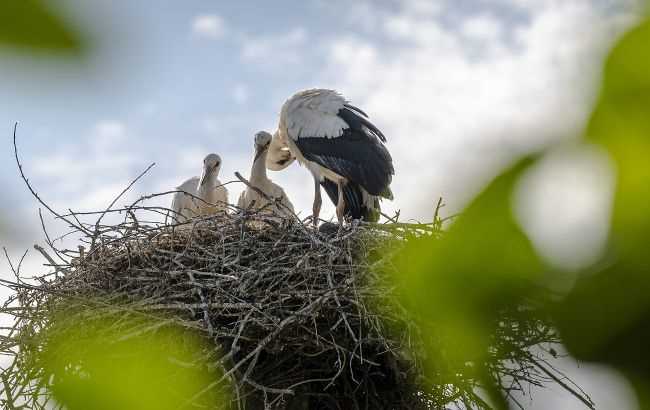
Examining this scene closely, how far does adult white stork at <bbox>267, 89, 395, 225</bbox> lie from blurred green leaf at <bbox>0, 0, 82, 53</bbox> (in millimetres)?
5472

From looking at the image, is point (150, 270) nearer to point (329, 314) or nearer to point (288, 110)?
point (329, 314)

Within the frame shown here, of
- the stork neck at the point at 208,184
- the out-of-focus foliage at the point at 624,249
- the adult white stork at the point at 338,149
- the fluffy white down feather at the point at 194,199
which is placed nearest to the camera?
the out-of-focus foliage at the point at 624,249

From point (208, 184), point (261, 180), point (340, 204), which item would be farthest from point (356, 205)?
point (208, 184)

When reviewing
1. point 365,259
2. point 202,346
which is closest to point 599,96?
point 202,346

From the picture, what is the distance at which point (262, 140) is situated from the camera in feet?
19.5

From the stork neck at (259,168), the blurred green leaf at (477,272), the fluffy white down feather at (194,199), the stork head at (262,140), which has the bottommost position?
the blurred green leaf at (477,272)

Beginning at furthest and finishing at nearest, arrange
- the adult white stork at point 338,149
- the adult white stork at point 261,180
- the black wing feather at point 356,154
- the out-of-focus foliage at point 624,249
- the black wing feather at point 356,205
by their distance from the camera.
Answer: the black wing feather at point 356,205, the adult white stork at point 338,149, the black wing feather at point 356,154, the adult white stork at point 261,180, the out-of-focus foliage at point 624,249

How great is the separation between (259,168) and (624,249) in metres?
5.63

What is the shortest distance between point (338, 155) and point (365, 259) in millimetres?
2800

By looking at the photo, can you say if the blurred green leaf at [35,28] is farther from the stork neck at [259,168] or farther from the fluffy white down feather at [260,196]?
the stork neck at [259,168]

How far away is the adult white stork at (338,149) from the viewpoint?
5824mm

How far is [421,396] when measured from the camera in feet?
11.1

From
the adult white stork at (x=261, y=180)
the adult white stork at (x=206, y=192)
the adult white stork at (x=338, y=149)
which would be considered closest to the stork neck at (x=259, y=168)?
the adult white stork at (x=261, y=180)

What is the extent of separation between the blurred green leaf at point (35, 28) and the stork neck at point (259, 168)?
5523 mm
